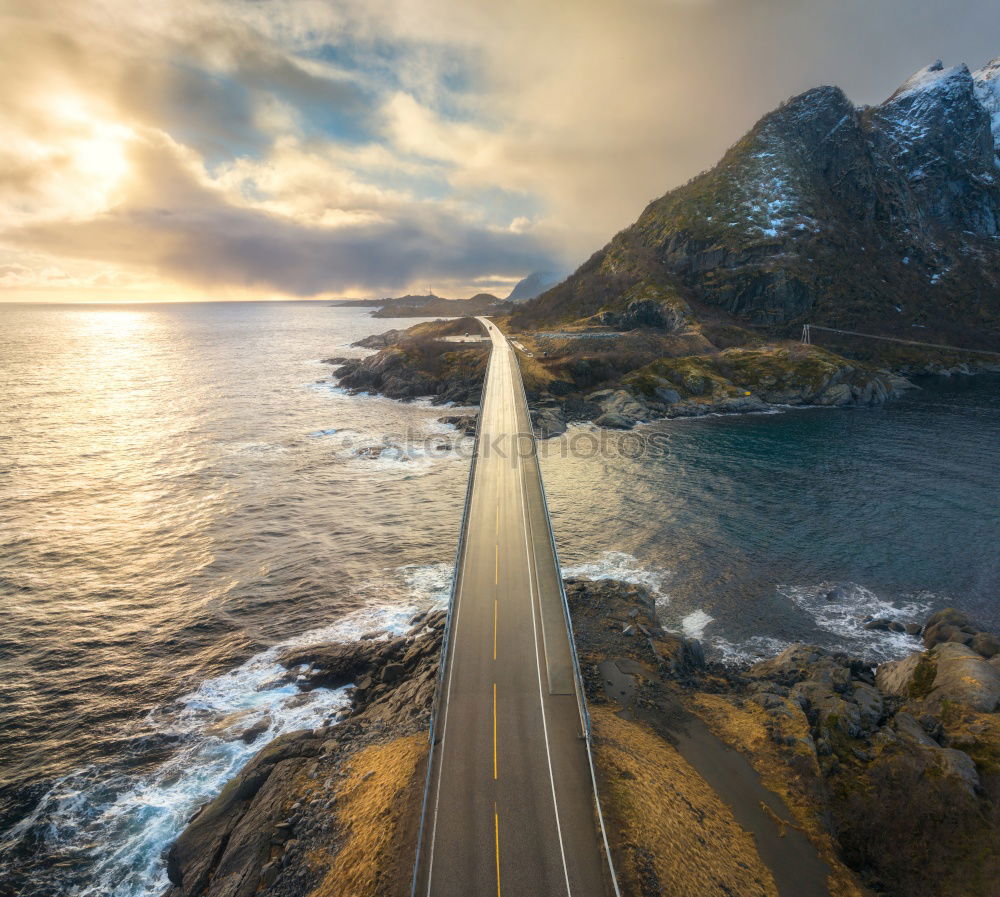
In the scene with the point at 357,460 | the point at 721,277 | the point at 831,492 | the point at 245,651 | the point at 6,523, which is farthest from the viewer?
the point at 721,277

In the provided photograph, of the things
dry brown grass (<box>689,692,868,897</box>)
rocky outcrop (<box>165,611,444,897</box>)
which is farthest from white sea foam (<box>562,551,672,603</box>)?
rocky outcrop (<box>165,611,444,897</box>)

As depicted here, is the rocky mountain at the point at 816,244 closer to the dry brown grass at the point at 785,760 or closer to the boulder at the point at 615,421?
the boulder at the point at 615,421

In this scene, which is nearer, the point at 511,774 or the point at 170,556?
the point at 511,774

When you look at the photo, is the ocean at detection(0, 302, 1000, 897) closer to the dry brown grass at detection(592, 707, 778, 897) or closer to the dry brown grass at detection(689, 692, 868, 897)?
the dry brown grass at detection(689, 692, 868, 897)

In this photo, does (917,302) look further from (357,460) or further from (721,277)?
(357,460)

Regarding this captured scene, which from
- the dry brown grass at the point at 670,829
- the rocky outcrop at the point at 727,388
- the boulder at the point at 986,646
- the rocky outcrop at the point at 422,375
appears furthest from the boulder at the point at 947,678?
the rocky outcrop at the point at 422,375

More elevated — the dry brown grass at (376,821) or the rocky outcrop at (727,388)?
the rocky outcrop at (727,388)

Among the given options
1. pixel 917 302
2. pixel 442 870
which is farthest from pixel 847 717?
pixel 917 302
